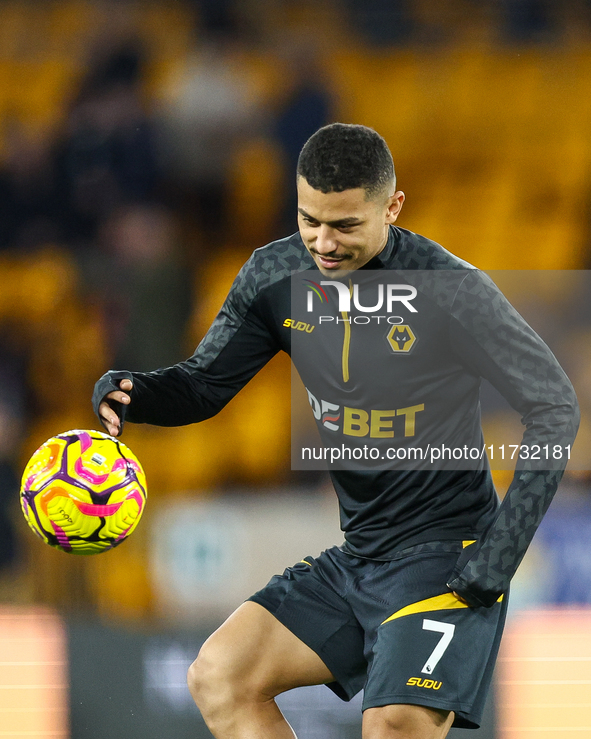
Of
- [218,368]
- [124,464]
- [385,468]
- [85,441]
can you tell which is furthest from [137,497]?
[385,468]

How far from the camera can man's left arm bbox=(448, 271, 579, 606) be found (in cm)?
210

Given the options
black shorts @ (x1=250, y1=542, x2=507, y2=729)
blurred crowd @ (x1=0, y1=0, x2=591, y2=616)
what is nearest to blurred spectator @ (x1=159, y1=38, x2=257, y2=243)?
blurred crowd @ (x1=0, y1=0, x2=591, y2=616)

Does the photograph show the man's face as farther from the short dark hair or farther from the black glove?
the black glove

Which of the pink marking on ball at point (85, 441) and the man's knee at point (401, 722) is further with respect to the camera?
the pink marking on ball at point (85, 441)

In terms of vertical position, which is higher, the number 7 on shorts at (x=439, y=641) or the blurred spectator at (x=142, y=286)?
the blurred spectator at (x=142, y=286)

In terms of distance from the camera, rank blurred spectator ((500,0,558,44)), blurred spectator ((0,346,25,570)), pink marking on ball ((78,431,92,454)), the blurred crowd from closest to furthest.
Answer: pink marking on ball ((78,431,92,454)) < blurred spectator ((0,346,25,570)) < the blurred crowd < blurred spectator ((500,0,558,44))

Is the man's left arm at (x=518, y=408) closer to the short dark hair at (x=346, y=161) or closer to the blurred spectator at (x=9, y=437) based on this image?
the short dark hair at (x=346, y=161)

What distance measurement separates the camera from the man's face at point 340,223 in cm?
220

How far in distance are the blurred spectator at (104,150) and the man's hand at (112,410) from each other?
3.16 m

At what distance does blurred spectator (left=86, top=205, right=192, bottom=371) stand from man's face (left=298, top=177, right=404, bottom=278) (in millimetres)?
2825

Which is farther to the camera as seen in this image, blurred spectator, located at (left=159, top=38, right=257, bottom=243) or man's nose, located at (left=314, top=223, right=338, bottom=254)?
blurred spectator, located at (left=159, top=38, right=257, bottom=243)

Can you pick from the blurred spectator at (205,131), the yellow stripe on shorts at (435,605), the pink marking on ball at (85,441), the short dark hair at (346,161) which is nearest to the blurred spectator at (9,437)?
the blurred spectator at (205,131)

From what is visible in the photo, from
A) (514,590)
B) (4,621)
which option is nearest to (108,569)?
(4,621)

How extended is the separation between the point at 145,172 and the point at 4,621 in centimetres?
264
